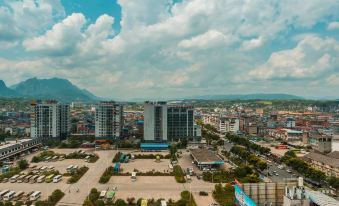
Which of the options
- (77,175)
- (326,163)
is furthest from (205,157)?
(77,175)

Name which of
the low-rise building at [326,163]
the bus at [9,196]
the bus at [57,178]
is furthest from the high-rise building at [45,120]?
the low-rise building at [326,163]

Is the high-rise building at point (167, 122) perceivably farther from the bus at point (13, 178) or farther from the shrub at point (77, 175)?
the bus at point (13, 178)

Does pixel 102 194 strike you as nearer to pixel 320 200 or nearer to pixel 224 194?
pixel 224 194

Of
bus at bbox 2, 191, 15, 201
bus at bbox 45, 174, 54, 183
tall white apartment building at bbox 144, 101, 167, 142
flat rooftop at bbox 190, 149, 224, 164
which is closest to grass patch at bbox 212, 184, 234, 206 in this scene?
flat rooftop at bbox 190, 149, 224, 164

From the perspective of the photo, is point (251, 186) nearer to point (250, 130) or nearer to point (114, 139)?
point (114, 139)

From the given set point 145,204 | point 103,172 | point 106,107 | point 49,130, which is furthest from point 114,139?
point 145,204

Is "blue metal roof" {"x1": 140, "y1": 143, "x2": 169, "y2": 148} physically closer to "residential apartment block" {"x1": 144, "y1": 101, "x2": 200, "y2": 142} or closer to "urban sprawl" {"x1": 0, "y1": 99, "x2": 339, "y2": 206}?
"urban sprawl" {"x1": 0, "y1": 99, "x2": 339, "y2": 206}

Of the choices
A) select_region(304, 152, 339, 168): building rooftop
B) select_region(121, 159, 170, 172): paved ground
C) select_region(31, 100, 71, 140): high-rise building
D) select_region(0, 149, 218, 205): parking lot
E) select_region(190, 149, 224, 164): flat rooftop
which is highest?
select_region(31, 100, 71, 140): high-rise building

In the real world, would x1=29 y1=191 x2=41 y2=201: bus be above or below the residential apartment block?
below
